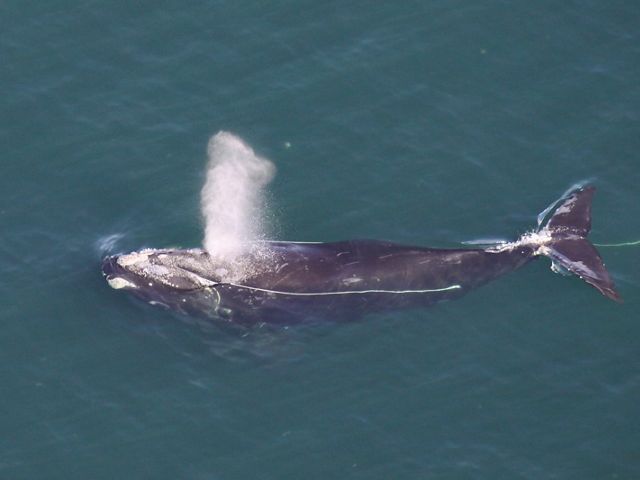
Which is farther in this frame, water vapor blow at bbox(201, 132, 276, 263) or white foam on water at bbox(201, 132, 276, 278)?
water vapor blow at bbox(201, 132, 276, 263)

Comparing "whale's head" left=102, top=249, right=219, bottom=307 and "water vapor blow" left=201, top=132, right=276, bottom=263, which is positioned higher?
"water vapor blow" left=201, top=132, right=276, bottom=263

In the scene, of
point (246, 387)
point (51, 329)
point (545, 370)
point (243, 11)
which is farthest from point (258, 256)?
point (243, 11)

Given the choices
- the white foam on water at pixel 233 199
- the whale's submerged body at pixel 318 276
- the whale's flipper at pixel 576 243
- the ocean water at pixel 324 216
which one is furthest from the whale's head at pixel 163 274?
the whale's flipper at pixel 576 243

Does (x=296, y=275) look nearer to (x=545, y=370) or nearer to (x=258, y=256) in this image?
(x=258, y=256)

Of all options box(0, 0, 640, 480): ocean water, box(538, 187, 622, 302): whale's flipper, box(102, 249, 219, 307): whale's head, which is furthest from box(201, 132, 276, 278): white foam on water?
box(538, 187, 622, 302): whale's flipper

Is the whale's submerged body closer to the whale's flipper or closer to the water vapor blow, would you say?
the whale's flipper

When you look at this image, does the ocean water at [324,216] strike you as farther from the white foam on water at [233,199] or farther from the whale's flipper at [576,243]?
the whale's flipper at [576,243]

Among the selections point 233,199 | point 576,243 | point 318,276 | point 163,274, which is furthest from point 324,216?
point 576,243
